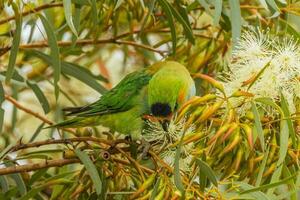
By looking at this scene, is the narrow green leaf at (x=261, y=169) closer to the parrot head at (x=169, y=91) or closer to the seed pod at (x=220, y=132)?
the seed pod at (x=220, y=132)

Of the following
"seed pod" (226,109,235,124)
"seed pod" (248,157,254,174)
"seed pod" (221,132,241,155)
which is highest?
"seed pod" (226,109,235,124)

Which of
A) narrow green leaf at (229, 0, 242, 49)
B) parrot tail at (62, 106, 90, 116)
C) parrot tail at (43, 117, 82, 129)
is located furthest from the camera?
parrot tail at (43, 117, 82, 129)

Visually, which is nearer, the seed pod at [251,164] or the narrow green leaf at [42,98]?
the seed pod at [251,164]

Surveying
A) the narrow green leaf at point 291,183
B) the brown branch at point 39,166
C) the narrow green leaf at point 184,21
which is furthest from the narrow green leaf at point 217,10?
the brown branch at point 39,166

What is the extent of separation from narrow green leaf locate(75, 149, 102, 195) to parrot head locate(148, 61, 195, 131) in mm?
321

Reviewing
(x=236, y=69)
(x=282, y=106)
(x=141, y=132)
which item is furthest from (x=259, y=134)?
(x=141, y=132)

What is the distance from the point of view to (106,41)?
349 centimetres

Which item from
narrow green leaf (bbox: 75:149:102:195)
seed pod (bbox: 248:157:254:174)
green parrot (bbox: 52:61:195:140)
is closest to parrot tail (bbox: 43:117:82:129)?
green parrot (bbox: 52:61:195:140)

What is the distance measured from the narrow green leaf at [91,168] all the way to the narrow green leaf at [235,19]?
2.19 feet

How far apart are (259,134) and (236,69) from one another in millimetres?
412

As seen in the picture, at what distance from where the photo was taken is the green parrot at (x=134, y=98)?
119 inches

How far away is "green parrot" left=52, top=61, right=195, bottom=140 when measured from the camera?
3.03 meters

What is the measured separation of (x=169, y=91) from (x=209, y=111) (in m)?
0.75

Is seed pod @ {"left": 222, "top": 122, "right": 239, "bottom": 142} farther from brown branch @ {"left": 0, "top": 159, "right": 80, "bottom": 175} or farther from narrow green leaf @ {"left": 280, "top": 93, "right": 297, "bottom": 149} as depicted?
brown branch @ {"left": 0, "top": 159, "right": 80, "bottom": 175}
